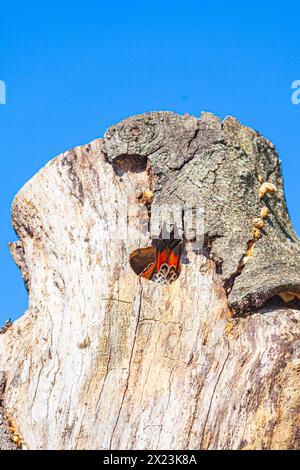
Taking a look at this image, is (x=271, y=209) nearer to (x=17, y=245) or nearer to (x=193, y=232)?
(x=193, y=232)

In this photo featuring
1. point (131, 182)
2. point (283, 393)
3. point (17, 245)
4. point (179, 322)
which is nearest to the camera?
point (283, 393)

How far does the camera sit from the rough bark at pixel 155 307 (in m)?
6.45

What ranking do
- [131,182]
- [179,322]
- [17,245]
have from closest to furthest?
[179,322] → [131,182] → [17,245]

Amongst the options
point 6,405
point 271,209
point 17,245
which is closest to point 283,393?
point 271,209

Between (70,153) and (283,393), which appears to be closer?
(283,393)

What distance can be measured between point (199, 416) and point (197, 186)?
66.4 inches

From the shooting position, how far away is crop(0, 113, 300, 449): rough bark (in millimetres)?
6445

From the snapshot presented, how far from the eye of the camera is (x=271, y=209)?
288 inches

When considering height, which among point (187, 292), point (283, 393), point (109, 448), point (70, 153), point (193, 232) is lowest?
point (109, 448)

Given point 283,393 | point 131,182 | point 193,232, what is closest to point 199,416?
point 283,393

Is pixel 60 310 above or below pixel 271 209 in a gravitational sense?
below

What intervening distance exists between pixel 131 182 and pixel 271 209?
3.52 ft

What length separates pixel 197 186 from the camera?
7094mm

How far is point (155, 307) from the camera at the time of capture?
6.86m
